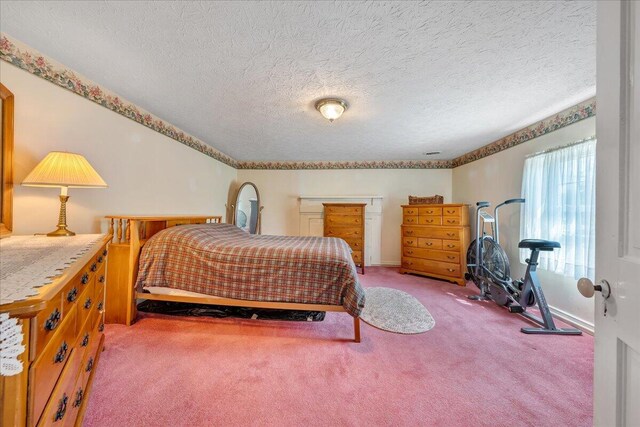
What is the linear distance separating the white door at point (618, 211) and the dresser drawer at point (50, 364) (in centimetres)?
150

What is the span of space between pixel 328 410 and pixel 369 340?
0.76m

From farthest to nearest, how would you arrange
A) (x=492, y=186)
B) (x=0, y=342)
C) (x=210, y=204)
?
(x=210, y=204) < (x=492, y=186) < (x=0, y=342)

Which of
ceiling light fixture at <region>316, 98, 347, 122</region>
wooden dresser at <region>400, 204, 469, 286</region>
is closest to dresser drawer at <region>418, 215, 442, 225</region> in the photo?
wooden dresser at <region>400, 204, 469, 286</region>

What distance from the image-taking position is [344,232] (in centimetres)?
410

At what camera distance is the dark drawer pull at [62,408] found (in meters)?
0.75

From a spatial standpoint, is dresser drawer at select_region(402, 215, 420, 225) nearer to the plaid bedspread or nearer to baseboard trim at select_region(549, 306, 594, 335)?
baseboard trim at select_region(549, 306, 594, 335)

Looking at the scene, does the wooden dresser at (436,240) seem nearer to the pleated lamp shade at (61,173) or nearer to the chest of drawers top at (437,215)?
the chest of drawers top at (437,215)

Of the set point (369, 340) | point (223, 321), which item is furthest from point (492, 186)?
point (223, 321)

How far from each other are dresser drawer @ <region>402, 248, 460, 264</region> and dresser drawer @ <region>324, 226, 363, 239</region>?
3.11 ft

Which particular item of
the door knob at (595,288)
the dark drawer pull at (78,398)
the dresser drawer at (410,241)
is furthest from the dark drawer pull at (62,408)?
the dresser drawer at (410,241)

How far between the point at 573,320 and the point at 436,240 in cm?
172

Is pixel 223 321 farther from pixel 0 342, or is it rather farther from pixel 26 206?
pixel 0 342

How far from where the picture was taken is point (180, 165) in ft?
9.84

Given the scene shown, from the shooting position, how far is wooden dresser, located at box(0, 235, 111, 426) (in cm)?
52
